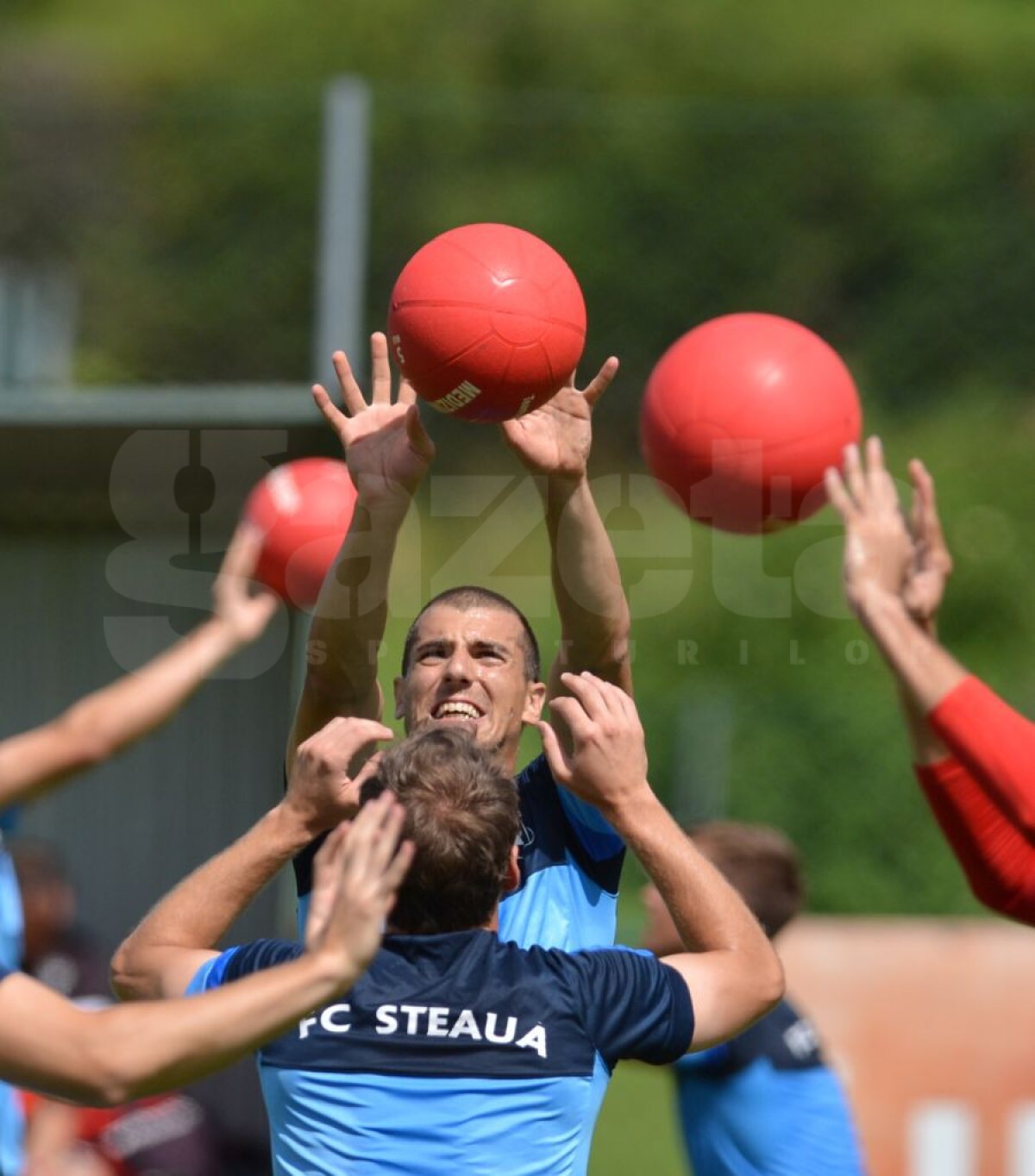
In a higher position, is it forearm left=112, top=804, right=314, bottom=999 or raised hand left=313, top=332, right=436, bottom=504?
raised hand left=313, top=332, right=436, bottom=504

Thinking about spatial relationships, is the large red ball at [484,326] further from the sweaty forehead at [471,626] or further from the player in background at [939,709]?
the player in background at [939,709]

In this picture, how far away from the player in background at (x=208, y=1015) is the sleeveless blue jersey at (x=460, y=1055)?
43 centimetres

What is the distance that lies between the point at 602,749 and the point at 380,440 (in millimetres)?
1341

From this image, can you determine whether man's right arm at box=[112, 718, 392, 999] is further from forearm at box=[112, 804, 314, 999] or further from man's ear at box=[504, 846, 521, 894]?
man's ear at box=[504, 846, 521, 894]

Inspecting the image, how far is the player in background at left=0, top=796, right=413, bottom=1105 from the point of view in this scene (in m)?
3.13

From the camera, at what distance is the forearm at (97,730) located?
308cm

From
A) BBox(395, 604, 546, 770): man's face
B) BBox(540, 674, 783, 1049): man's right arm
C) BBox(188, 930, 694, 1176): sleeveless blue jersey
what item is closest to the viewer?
BBox(188, 930, 694, 1176): sleeveless blue jersey

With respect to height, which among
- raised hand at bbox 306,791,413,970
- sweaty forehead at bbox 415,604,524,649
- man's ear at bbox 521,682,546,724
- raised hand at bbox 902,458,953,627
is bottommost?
raised hand at bbox 306,791,413,970

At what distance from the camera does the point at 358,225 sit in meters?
10.8

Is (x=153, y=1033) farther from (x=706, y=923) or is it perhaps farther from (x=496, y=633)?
(x=496, y=633)

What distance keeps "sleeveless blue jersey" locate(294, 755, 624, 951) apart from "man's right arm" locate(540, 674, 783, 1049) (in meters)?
0.63

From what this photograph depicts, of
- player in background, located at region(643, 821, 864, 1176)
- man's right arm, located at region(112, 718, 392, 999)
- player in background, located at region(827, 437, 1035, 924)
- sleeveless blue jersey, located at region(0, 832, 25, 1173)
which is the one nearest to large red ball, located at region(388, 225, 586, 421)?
player in background, located at region(827, 437, 1035, 924)

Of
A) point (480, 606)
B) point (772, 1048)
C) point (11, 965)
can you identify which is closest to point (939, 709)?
point (480, 606)

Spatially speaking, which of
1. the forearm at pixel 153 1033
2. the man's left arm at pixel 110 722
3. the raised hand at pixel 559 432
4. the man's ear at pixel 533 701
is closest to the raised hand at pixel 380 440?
the raised hand at pixel 559 432
